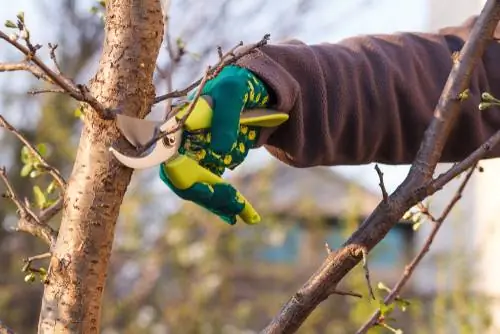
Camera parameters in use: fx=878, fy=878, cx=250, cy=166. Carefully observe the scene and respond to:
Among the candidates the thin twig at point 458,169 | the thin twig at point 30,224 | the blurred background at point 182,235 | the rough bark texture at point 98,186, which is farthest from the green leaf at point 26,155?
the blurred background at point 182,235

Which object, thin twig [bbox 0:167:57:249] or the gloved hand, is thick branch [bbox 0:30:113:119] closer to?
the gloved hand

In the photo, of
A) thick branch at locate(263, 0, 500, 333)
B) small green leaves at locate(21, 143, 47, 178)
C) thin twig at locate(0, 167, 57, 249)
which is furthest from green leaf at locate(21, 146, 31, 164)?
thick branch at locate(263, 0, 500, 333)

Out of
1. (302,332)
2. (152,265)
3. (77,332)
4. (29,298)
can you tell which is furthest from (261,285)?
(77,332)

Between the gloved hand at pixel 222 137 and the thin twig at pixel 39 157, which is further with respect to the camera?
the thin twig at pixel 39 157

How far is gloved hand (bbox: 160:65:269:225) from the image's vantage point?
94cm

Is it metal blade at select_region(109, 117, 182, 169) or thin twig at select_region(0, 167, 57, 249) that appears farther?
thin twig at select_region(0, 167, 57, 249)

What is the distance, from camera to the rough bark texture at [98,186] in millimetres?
972

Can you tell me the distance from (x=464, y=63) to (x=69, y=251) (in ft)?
1.76

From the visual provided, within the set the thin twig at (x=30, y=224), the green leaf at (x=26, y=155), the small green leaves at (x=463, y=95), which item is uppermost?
the green leaf at (x=26, y=155)

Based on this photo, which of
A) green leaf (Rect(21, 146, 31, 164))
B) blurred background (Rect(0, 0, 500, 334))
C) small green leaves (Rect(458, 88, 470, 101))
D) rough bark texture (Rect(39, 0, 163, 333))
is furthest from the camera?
blurred background (Rect(0, 0, 500, 334))

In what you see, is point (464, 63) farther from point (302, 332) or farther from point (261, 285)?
point (261, 285)

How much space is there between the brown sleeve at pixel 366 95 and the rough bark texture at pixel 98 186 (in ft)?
0.42

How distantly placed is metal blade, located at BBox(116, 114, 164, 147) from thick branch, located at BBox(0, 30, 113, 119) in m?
0.02

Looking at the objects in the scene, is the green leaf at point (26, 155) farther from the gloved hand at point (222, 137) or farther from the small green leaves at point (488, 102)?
the small green leaves at point (488, 102)
